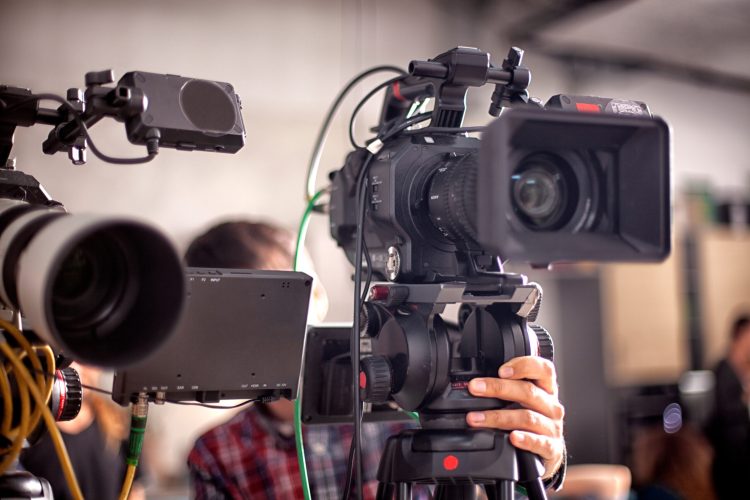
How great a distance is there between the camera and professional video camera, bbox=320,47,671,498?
732 millimetres

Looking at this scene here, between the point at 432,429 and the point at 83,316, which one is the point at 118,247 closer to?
the point at 83,316

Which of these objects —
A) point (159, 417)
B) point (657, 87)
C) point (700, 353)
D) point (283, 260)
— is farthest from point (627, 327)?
point (283, 260)

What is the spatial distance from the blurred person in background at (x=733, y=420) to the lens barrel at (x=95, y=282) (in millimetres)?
2756

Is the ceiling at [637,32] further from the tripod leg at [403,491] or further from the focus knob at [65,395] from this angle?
the focus knob at [65,395]

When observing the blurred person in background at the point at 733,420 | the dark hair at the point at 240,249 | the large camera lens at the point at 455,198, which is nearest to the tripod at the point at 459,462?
the large camera lens at the point at 455,198

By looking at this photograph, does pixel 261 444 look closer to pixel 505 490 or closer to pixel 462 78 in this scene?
pixel 505 490

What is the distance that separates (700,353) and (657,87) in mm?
1740

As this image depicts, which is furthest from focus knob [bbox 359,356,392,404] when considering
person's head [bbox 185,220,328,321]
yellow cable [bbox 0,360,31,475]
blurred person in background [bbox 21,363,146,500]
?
blurred person in background [bbox 21,363,146,500]

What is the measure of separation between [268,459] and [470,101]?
2.58 meters

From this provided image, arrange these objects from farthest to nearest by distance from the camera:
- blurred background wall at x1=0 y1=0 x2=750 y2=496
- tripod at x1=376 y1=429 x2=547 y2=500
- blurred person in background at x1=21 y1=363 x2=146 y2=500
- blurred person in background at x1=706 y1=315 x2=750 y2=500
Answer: blurred background wall at x1=0 y1=0 x2=750 y2=496, blurred person in background at x1=706 y1=315 x2=750 y2=500, blurred person in background at x1=21 y1=363 x2=146 y2=500, tripod at x1=376 y1=429 x2=547 y2=500

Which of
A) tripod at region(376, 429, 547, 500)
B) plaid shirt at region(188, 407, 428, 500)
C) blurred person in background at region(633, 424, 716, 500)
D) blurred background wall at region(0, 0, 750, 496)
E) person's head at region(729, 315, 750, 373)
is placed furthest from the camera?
person's head at region(729, 315, 750, 373)

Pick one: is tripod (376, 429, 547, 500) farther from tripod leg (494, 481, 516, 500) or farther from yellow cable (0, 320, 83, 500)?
yellow cable (0, 320, 83, 500)

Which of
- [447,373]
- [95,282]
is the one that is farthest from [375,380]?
[95,282]

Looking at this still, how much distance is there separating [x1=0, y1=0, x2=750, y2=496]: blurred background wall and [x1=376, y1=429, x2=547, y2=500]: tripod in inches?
54.0
